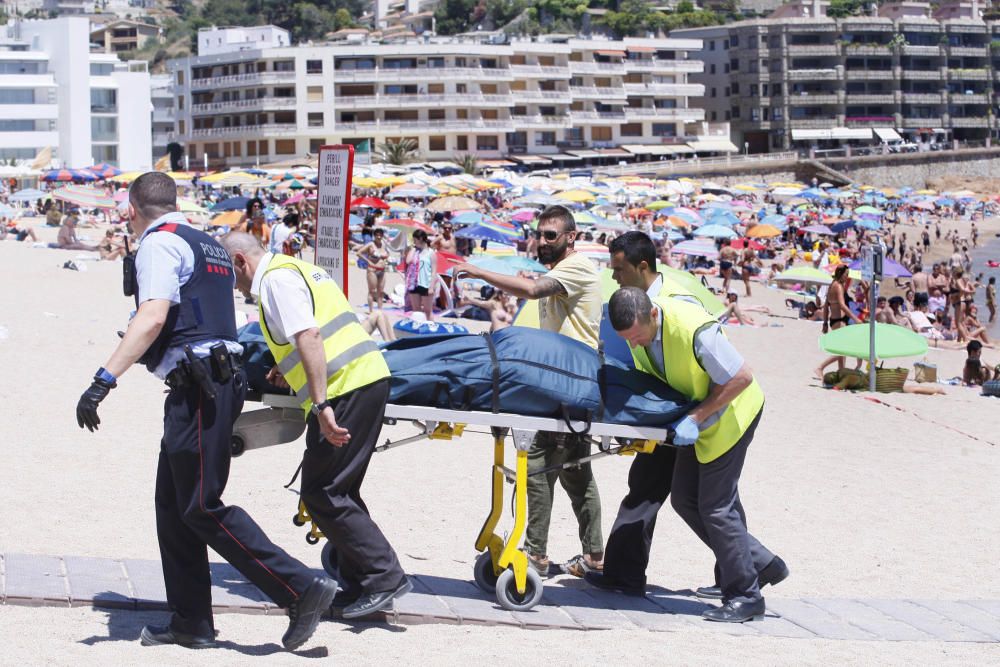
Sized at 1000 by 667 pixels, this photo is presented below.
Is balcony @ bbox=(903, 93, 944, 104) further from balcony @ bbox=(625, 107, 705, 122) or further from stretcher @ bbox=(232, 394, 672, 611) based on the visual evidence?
stretcher @ bbox=(232, 394, 672, 611)

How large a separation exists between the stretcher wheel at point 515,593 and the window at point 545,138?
76863mm

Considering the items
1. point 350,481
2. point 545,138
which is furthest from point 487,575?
point 545,138

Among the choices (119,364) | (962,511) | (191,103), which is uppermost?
(191,103)

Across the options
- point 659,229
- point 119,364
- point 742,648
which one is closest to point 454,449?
point 742,648

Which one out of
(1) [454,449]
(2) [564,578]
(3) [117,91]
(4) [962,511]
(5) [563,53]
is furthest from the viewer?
(5) [563,53]

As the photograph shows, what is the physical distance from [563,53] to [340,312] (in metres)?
79.6

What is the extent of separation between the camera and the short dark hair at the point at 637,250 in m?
5.27

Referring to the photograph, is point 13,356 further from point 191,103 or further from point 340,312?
point 191,103

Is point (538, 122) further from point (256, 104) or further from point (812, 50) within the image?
point (812, 50)

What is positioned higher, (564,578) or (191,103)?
(191,103)

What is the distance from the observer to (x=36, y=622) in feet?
15.1

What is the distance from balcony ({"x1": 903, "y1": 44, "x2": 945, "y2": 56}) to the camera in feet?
315

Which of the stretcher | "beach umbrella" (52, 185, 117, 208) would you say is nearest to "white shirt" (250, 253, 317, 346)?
the stretcher

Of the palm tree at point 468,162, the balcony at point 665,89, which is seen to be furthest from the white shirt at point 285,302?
the balcony at point 665,89
